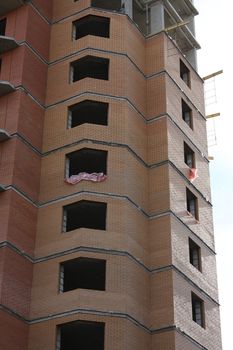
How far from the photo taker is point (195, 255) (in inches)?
1508

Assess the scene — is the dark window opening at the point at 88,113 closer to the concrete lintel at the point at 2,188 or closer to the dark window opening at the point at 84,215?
the dark window opening at the point at 84,215

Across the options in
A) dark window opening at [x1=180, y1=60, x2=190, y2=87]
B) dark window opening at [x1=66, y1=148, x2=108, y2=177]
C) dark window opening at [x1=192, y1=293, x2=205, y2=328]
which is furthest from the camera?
dark window opening at [x1=180, y1=60, x2=190, y2=87]

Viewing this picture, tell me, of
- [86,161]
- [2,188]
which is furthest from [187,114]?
[2,188]

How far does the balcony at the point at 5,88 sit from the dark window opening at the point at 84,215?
7020mm

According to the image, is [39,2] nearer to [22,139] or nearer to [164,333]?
[22,139]

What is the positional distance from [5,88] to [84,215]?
7550 mm

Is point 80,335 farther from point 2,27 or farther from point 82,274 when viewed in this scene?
point 2,27

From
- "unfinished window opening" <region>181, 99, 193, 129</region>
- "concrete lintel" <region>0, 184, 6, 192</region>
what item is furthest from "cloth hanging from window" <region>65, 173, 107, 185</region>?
"unfinished window opening" <region>181, 99, 193, 129</region>

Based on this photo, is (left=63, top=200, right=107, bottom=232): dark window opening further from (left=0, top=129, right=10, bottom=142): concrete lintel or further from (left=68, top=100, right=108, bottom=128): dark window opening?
(left=68, top=100, right=108, bottom=128): dark window opening

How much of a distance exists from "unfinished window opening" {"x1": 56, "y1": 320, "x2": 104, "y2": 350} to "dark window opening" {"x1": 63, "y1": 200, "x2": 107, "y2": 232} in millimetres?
4681

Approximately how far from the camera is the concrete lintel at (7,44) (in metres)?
39.5

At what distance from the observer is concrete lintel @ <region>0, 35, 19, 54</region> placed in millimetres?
39500

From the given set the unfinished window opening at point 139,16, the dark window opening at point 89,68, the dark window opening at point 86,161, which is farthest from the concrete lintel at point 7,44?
the unfinished window opening at point 139,16

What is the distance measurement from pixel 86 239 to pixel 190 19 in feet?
67.6
